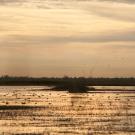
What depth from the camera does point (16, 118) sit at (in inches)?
2493

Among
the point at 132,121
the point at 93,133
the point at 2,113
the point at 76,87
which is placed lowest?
the point at 93,133

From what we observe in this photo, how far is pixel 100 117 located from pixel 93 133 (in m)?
15.3

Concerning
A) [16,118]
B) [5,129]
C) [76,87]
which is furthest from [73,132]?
[76,87]

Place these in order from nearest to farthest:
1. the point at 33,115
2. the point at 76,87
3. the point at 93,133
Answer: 1. the point at 93,133
2. the point at 33,115
3. the point at 76,87

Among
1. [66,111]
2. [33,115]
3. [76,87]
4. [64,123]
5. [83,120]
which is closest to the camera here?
[64,123]

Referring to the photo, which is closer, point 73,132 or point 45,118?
point 73,132

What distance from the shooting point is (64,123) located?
187 feet

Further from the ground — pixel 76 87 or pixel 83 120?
pixel 76 87

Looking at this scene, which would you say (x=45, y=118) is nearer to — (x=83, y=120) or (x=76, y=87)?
(x=83, y=120)

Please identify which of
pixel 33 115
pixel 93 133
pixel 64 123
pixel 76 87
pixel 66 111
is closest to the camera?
pixel 93 133

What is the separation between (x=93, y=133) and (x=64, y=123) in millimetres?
8024

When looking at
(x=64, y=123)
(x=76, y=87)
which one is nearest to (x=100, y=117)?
(x=64, y=123)

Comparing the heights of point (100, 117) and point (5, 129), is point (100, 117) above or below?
above

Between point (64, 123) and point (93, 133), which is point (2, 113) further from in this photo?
point (93, 133)
